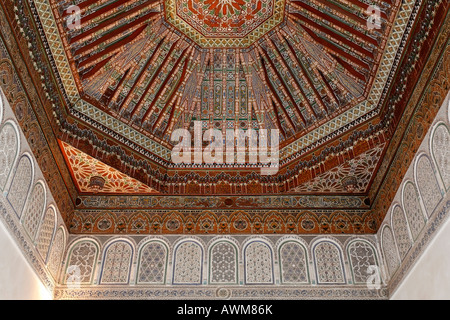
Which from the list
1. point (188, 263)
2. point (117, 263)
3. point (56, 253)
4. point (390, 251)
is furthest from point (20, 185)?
point (390, 251)

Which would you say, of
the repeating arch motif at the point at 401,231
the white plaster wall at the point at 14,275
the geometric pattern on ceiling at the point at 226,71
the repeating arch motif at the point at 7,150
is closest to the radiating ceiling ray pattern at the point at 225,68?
the geometric pattern on ceiling at the point at 226,71

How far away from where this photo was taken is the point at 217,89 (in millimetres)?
6062

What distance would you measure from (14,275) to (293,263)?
2.99 meters

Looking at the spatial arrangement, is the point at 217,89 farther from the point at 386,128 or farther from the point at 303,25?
the point at 386,128

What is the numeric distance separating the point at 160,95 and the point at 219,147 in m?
1.01

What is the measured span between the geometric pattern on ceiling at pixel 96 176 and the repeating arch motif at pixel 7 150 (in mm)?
864

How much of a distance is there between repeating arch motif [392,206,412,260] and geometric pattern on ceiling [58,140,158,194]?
287cm

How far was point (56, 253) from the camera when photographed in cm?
524

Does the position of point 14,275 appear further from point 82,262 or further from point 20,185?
point 82,262

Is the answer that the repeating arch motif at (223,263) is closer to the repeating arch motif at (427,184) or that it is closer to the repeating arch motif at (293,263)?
the repeating arch motif at (293,263)

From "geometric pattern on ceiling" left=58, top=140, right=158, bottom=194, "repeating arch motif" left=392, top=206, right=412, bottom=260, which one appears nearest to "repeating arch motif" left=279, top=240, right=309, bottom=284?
"repeating arch motif" left=392, top=206, right=412, bottom=260

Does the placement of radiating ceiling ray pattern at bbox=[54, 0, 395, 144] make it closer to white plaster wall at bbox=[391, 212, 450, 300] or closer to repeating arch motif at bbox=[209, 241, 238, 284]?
repeating arch motif at bbox=[209, 241, 238, 284]

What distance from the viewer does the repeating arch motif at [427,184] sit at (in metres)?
4.11
